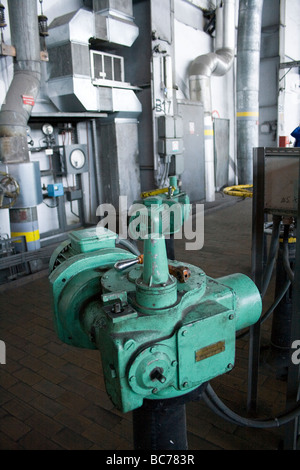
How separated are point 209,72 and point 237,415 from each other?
20.8 ft

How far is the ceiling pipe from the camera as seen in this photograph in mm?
3436

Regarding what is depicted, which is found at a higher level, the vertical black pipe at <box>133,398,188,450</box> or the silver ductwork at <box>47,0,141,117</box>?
the silver ductwork at <box>47,0,141,117</box>

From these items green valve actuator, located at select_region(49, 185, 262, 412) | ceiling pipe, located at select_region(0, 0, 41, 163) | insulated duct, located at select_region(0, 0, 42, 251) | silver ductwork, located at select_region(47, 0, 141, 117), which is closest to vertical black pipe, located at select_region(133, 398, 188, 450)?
green valve actuator, located at select_region(49, 185, 262, 412)

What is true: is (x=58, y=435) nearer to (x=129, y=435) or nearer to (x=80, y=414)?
(x=80, y=414)

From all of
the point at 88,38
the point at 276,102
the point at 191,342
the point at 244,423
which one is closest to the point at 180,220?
the point at 244,423

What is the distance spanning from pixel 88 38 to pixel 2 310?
3.24m

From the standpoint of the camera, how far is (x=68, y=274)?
1100 millimetres

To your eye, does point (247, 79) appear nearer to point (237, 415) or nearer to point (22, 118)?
point (22, 118)

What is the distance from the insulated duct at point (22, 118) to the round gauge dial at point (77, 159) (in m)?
1.10

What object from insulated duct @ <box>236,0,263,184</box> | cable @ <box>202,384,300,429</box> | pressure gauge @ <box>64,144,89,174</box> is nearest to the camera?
cable @ <box>202,384,300,429</box>

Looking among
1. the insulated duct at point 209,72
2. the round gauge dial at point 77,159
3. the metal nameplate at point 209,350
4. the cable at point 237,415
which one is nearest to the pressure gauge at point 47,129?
the round gauge dial at point 77,159

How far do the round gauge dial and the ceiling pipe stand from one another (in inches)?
43.3

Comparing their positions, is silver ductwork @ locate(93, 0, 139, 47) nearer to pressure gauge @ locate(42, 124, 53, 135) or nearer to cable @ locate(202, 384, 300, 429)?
pressure gauge @ locate(42, 124, 53, 135)

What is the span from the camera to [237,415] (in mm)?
1231
